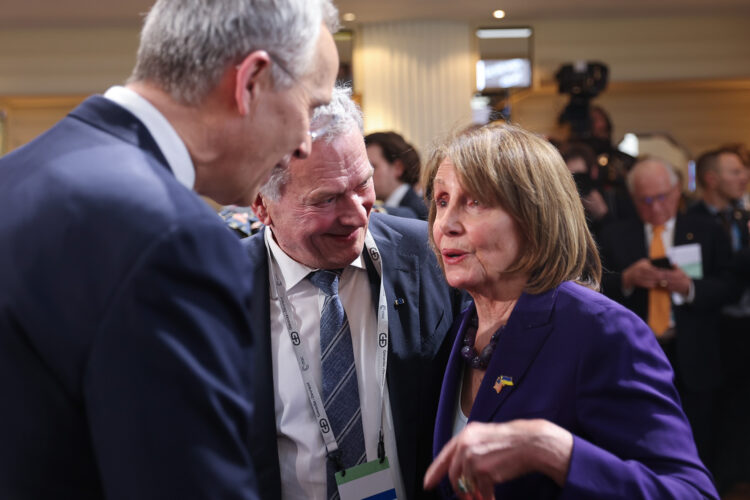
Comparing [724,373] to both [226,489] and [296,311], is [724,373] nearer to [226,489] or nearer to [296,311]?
[296,311]

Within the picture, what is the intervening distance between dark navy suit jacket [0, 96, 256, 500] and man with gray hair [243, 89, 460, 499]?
73cm

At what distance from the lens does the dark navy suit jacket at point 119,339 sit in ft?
2.57

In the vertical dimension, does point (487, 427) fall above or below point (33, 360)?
below

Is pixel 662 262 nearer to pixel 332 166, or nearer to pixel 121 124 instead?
pixel 332 166

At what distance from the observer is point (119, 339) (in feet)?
2.56

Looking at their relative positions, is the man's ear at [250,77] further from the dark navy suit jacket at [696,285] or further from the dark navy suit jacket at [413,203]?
the dark navy suit jacket at [696,285]

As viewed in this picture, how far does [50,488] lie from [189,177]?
0.39 m

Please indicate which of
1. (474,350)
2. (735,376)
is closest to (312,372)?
(474,350)

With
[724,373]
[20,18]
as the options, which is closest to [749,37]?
[724,373]

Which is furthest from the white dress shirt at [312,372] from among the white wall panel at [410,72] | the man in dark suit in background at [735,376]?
the white wall panel at [410,72]

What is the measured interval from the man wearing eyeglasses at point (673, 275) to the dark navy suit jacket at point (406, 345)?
7.99ft

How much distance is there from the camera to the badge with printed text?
1539 mm

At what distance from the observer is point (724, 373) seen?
14.5 feet

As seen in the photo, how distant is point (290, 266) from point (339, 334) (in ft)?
0.64
